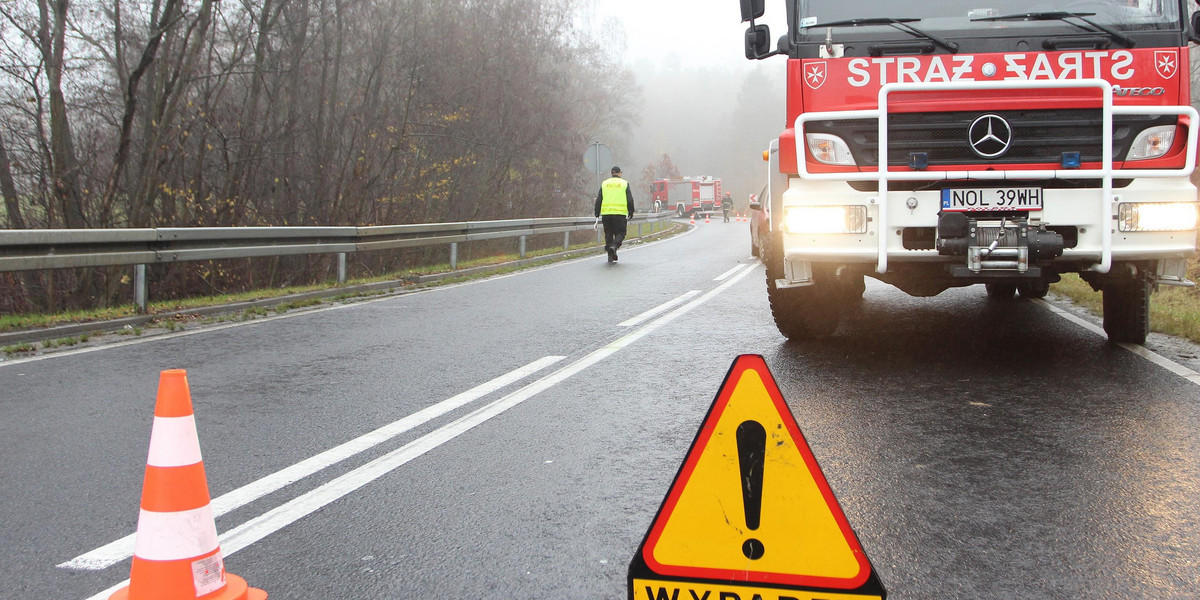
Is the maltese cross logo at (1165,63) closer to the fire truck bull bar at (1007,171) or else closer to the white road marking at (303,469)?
the fire truck bull bar at (1007,171)

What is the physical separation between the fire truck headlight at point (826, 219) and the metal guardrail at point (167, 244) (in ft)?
23.0

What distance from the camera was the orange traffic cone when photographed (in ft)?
9.35

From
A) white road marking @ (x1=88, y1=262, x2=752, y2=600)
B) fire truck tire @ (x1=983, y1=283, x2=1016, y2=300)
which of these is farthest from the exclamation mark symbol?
fire truck tire @ (x1=983, y1=283, x2=1016, y2=300)

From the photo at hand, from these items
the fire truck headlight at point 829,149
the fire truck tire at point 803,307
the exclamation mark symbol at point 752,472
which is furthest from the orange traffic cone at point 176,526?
the fire truck tire at point 803,307

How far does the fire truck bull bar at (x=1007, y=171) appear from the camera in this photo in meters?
5.94

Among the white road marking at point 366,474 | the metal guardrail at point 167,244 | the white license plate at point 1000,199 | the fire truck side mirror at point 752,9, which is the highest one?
the fire truck side mirror at point 752,9

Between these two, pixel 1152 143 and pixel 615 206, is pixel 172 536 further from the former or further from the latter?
pixel 615 206

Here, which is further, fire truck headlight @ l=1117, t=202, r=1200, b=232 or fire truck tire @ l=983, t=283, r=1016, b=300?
fire truck tire @ l=983, t=283, r=1016, b=300

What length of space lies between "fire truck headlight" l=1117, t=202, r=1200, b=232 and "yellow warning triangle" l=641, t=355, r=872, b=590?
4340mm

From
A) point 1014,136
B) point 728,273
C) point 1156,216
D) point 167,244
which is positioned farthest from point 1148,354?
point 167,244

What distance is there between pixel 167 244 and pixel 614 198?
1031 cm

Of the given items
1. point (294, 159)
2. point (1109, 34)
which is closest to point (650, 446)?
point (1109, 34)

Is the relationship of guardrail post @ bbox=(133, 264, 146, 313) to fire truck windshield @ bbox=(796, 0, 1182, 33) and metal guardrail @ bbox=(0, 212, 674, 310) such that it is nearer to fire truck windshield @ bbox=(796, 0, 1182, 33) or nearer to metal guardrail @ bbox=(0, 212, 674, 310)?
metal guardrail @ bbox=(0, 212, 674, 310)

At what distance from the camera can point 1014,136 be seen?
6125 millimetres
